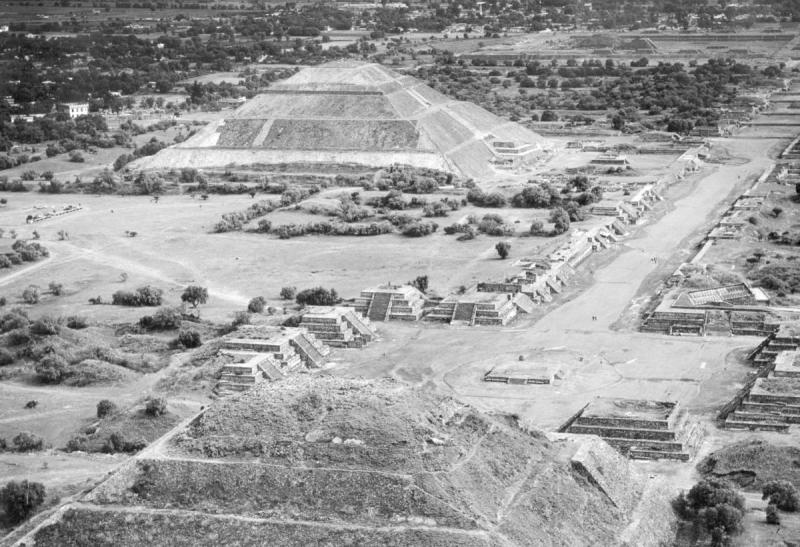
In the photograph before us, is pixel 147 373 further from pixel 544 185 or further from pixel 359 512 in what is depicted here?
pixel 544 185

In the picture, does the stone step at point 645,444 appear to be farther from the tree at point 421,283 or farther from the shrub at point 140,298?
the shrub at point 140,298

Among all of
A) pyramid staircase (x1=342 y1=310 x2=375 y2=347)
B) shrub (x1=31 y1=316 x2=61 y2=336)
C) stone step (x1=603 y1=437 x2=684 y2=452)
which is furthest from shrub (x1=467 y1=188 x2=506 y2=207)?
stone step (x1=603 y1=437 x2=684 y2=452)

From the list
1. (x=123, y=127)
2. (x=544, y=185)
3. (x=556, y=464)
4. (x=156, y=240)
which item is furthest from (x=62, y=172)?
(x=556, y=464)

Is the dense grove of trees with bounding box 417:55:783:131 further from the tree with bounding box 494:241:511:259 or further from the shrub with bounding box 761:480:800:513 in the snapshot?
the shrub with bounding box 761:480:800:513

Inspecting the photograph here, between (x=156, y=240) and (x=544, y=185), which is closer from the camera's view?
(x=156, y=240)

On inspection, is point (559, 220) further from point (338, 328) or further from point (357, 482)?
point (357, 482)

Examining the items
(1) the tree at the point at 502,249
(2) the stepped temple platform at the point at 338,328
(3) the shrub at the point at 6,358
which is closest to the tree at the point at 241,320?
(2) the stepped temple platform at the point at 338,328
